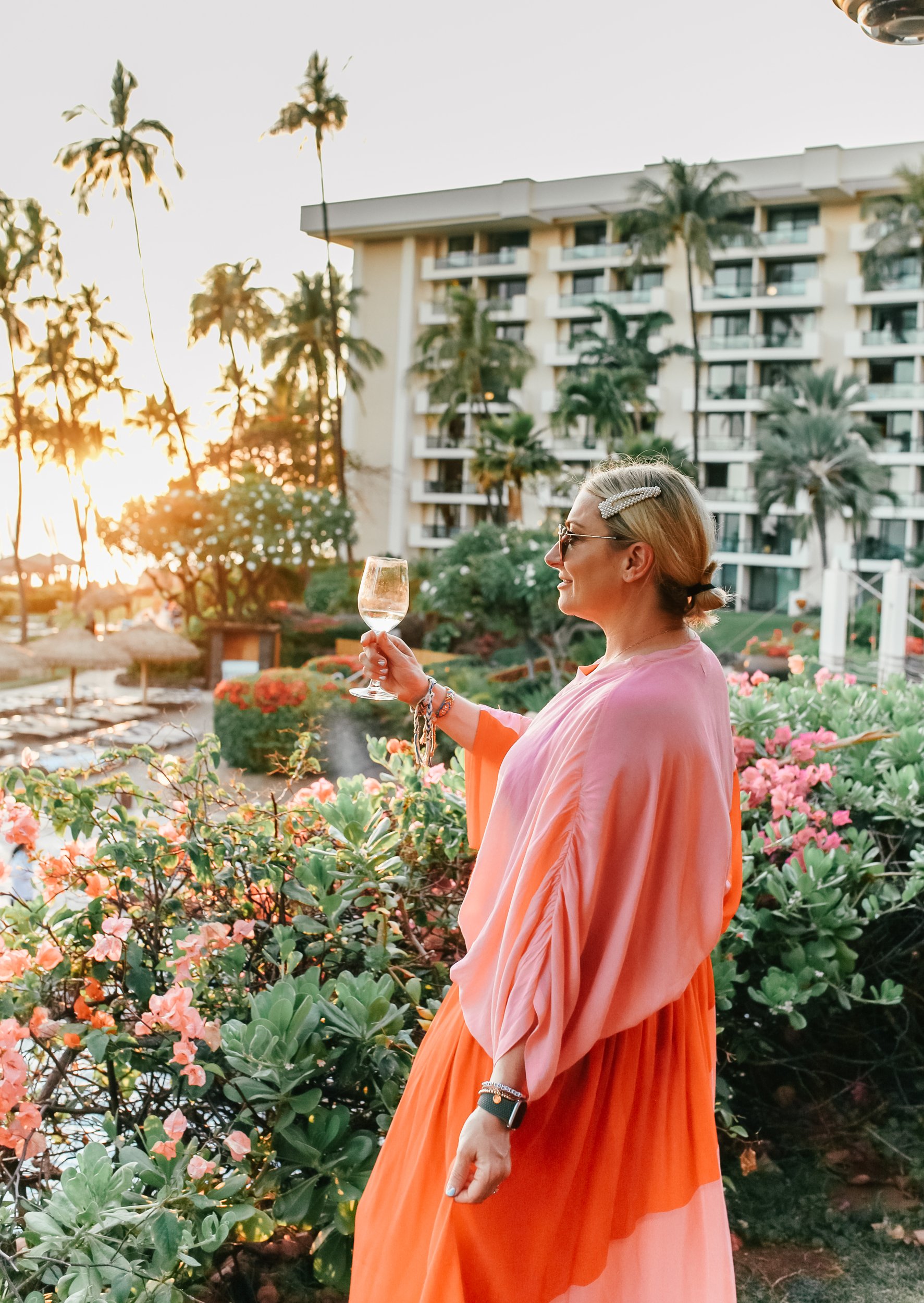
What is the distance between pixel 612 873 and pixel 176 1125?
0.79m

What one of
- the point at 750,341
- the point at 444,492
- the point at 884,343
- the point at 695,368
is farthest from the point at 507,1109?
the point at 444,492

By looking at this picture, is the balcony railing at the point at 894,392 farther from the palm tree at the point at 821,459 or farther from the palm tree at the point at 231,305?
the palm tree at the point at 231,305

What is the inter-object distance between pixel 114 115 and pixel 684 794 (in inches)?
1334

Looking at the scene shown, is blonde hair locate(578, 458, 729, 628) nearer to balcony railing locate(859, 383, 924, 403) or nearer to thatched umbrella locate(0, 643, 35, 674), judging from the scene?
thatched umbrella locate(0, 643, 35, 674)

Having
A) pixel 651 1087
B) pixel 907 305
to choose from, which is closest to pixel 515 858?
pixel 651 1087

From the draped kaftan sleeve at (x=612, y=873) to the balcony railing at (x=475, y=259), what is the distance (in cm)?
4507

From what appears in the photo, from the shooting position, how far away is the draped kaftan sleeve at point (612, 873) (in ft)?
4.60

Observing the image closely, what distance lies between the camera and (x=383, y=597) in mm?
1996

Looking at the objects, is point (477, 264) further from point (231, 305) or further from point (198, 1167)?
point (198, 1167)

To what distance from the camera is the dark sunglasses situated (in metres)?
1.58

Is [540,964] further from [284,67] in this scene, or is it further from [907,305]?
[907,305]

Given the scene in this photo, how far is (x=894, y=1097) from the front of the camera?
2980 mm

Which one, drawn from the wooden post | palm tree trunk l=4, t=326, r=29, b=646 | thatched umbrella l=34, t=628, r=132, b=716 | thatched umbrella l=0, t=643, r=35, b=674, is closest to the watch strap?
the wooden post

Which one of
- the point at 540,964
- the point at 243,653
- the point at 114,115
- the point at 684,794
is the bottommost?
the point at 243,653
